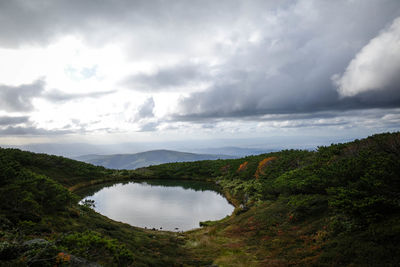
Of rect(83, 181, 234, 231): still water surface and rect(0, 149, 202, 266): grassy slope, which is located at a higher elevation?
rect(0, 149, 202, 266): grassy slope


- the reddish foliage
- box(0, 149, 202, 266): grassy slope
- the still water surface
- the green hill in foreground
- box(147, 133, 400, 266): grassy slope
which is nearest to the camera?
box(0, 149, 202, 266): grassy slope

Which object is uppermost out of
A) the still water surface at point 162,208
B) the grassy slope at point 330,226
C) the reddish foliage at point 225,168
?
the grassy slope at point 330,226

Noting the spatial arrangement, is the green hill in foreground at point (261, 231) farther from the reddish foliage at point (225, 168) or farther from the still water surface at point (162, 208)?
the reddish foliage at point (225, 168)

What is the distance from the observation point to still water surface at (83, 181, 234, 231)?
3177 cm

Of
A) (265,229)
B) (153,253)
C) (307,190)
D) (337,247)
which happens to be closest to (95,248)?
(153,253)

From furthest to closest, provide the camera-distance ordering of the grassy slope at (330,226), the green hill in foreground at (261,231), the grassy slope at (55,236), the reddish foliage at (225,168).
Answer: the reddish foliage at (225,168) → the grassy slope at (330,226) → the green hill in foreground at (261,231) → the grassy slope at (55,236)

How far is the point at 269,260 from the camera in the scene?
44.7ft

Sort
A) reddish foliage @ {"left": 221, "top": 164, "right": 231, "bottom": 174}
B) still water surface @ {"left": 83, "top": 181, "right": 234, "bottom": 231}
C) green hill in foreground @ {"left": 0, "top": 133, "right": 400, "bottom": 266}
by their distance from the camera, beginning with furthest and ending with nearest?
reddish foliage @ {"left": 221, "top": 164, "right": 231, "bottom": 174} → still water surface @ {"left": 83, "top": 181, "right": 234, "bottom": 231} → green hill in foreground @ {"left": 0, "top": 133, "right": 400, "bottom": 266}

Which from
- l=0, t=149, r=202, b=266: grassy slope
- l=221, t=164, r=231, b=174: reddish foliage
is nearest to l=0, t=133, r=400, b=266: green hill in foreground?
l=0, t=149, r=202, b=266: grassy slope

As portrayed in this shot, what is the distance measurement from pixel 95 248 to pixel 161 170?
7680 centimetres

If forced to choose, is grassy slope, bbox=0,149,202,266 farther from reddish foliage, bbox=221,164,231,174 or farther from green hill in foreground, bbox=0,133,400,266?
reddish foliage, bbox=221,164,231,174

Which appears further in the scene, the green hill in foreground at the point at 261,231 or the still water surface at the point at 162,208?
the still water surface at the point at 162,208

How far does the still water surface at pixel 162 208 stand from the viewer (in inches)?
1251

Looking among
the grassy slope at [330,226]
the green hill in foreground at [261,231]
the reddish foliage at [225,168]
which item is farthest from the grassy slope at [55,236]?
the reddish foliage at [225,168]
